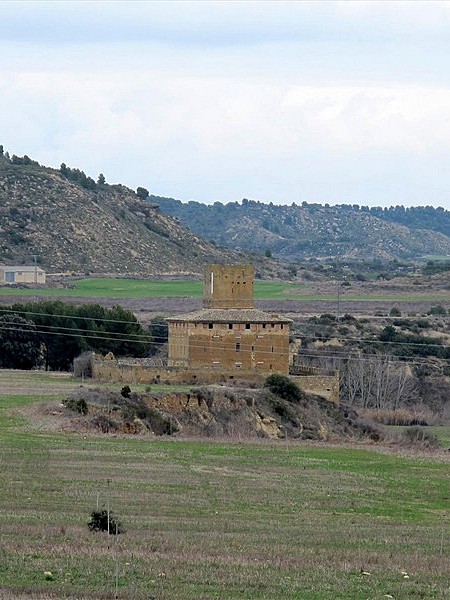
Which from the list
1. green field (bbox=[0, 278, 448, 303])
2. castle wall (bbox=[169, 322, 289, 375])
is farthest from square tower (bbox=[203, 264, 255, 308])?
green field (bbox=[0, 278, 448, 303])

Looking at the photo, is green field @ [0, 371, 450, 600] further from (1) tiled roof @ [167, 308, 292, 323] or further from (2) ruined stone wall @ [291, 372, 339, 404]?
(1) tiled roof @ [167, 308, 292, 323]

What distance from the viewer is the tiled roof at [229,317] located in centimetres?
5281

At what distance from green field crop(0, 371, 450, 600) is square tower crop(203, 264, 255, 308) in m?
16.6

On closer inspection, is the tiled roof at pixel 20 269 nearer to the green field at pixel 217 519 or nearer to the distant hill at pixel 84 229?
the distant hill at pixel 84 229

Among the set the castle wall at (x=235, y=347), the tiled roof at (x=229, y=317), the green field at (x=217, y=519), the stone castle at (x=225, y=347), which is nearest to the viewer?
the green field at (x=217, y=519)

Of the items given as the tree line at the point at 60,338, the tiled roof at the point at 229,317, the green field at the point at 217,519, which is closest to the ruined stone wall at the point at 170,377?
the tiled roof at the point at 229,317

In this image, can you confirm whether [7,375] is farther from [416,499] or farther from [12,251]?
[12,251]

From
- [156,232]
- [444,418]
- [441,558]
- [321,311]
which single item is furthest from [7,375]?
[156,232]

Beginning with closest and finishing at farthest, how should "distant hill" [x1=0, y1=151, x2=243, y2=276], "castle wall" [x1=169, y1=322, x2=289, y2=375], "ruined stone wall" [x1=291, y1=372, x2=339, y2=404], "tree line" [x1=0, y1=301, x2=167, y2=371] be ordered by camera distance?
1. "ruined stone wall" [x1=291, y1=372, x2=339, y2=404]
2. "castle wall" [x1=169, y1=322, x2=289, y2=375]
3. "tree line" [x1=0, y1=301, x2=167, y2=371]
4. "distant hill" [x1=0, y1=151, x2=243, y2=276]

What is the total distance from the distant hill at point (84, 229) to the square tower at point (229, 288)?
68387 millimetres

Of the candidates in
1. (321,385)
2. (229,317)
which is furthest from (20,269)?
(321,385)

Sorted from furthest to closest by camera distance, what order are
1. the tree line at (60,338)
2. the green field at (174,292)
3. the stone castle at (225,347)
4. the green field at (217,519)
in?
1. the green field at (174,292)
2. the tree line at (60,338)
3. the stone castle at (225,347)
4. the green field at (217,519)

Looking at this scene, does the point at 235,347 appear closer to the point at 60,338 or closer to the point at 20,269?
the point at 60,338

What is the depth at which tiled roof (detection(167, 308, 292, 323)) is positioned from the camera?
52812mm
